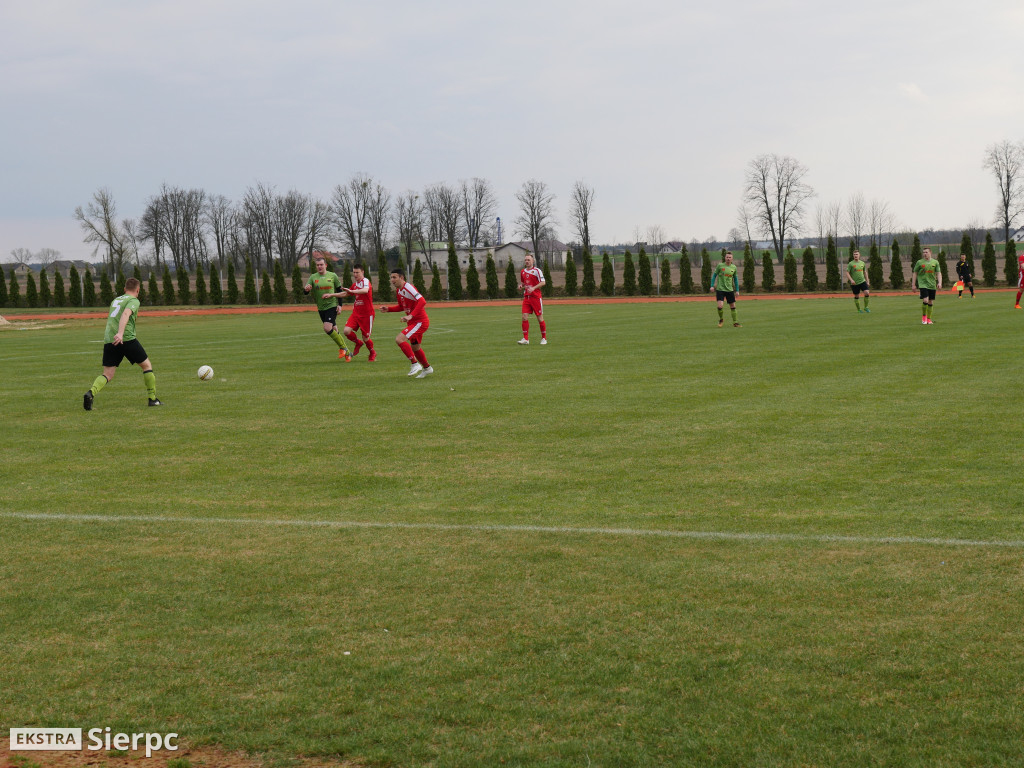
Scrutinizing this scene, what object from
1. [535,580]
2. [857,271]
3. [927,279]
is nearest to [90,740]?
[535,580]

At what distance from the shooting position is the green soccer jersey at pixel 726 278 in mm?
27750

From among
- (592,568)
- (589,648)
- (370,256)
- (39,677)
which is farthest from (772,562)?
(370,256)

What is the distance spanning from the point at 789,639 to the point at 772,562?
127cm

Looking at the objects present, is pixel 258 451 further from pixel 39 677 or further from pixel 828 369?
pixel 828 369

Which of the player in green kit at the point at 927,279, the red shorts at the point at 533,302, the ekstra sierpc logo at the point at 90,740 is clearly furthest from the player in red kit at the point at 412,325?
the player in green kit at the point at 927,279

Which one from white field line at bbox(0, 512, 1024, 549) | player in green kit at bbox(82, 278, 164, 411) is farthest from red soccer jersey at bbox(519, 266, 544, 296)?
white field line at bbox(0, 512, 1024, 549)

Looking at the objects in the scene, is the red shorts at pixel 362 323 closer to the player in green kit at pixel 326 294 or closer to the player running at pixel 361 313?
the player running at pixel 361 313

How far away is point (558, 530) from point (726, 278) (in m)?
22.2

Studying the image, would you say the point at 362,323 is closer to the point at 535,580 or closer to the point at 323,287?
the point at 323,287

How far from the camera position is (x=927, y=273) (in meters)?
27.6

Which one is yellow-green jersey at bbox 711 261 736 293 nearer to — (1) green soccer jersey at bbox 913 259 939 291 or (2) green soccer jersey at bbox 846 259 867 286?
(1) green soccer jersey at bbox 913 259 939 291

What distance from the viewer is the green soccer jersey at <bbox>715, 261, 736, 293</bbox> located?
91.0 ft

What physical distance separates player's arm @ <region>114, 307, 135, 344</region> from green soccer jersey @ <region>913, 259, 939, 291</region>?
2172 cm

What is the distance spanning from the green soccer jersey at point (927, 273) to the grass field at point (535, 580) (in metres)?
15.5
